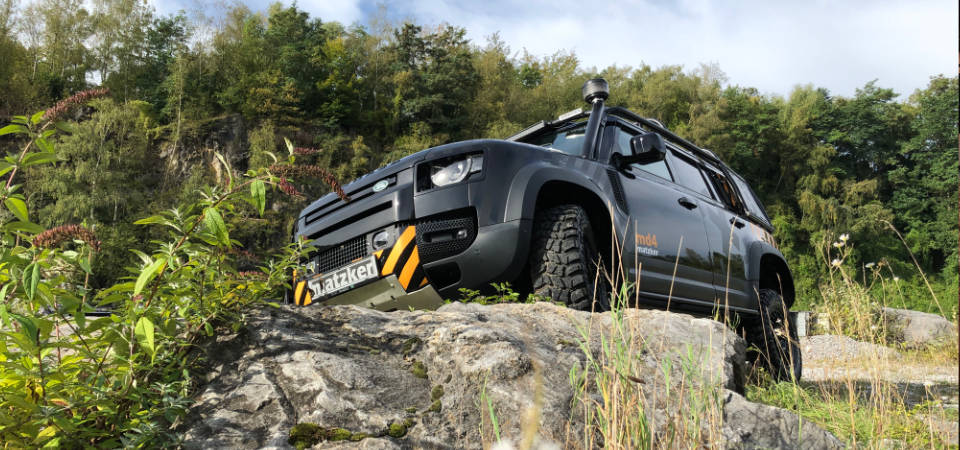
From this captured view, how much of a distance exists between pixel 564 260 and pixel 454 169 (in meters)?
0.83

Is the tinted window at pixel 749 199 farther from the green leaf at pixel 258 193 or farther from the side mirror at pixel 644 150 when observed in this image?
the green leaf at pixel 258 193

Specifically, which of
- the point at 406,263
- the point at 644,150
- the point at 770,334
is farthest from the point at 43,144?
the point at 770,334

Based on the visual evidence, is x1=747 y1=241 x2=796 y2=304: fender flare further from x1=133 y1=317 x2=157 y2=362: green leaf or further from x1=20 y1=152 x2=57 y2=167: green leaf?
x1=20 y1=152 x2=57 y2=167: green leaf

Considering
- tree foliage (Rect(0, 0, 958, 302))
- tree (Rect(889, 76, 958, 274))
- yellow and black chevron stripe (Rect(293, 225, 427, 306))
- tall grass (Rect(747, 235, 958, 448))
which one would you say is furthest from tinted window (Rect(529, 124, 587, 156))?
tree (Rect(889, 76, 958, 274))

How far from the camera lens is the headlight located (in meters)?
3.16

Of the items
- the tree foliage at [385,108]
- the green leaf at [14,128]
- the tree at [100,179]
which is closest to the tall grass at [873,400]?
the green leaf at [14,128]

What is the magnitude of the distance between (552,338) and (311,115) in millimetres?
39609

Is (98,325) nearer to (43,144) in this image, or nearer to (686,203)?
(43,144)

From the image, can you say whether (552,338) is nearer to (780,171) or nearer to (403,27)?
(403,27)

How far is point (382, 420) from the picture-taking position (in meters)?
1.38

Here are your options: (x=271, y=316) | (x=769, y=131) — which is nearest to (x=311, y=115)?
(x=769, y=131)

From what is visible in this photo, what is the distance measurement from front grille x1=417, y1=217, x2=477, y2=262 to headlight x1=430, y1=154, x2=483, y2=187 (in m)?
0.25

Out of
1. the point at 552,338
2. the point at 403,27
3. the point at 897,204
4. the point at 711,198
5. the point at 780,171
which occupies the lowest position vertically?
the point at 552,338

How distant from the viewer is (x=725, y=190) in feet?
19.1
